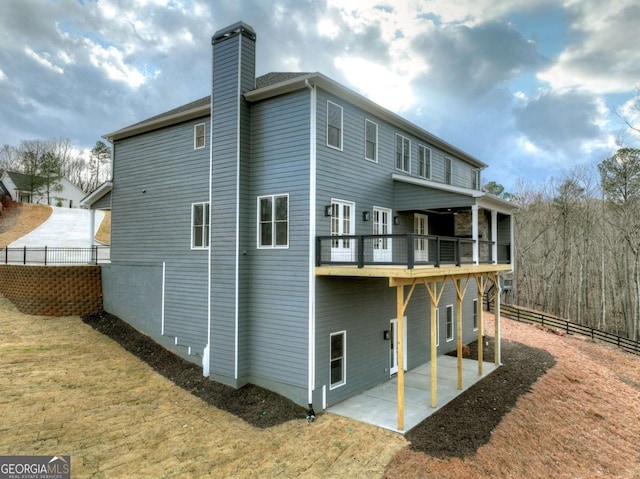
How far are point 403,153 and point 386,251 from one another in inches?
156

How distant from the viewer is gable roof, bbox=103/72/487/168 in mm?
8953

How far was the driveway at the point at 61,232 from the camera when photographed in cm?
2634

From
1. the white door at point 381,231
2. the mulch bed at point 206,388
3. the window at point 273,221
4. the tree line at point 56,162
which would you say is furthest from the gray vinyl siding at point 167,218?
the tree line at point 56,162

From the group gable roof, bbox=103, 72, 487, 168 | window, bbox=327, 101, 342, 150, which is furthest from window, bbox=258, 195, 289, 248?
gable roof, bbox=103, 72, 487, 168

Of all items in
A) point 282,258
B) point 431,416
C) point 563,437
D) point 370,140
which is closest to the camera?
point 563,437

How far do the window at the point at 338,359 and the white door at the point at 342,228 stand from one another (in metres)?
2.08

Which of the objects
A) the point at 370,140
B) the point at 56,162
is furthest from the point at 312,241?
the point at 56,162

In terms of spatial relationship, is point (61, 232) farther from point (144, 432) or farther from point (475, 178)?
point (475, 178)

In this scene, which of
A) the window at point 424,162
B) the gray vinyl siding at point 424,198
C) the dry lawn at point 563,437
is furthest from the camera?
the window at point 424,162

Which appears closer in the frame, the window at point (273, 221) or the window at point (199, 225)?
the window at point (273, 221)

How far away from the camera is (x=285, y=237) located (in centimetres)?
939

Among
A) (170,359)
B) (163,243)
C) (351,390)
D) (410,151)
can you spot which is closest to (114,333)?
(170,359)

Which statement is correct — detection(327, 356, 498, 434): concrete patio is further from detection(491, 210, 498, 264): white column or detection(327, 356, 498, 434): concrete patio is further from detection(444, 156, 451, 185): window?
detection(444, 156, 451, 185): window

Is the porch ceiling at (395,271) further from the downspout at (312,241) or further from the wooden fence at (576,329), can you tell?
the wooden fence at (576,329)
